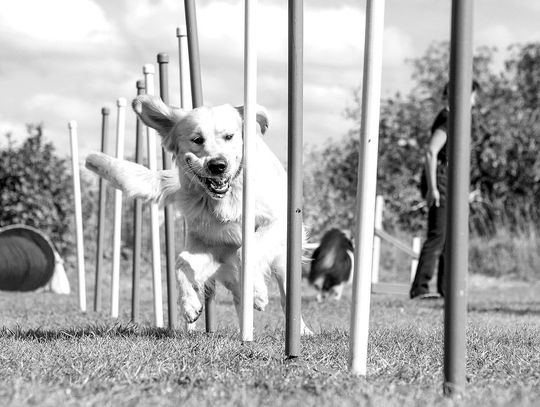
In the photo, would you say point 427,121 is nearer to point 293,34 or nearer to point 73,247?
point 73,247

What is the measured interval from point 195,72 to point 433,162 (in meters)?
3.54

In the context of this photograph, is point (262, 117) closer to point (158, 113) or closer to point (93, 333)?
point (158, 113)

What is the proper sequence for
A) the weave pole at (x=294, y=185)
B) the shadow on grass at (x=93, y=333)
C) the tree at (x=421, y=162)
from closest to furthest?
the weave pole at (x=294, y=185)
the shadow on grass at (x=93, y=333)
the tree at (x=421, y=162)

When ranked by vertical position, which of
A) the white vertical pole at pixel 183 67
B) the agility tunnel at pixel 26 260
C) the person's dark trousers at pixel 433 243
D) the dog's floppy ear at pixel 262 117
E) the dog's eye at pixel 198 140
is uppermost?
the white vertical pole at pixel 183 67

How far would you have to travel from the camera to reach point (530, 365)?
11.2ft

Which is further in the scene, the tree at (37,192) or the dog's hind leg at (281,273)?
the tree at (37,192)

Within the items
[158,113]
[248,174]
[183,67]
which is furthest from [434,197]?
[248,174]

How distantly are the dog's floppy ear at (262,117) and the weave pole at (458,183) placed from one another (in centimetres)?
250

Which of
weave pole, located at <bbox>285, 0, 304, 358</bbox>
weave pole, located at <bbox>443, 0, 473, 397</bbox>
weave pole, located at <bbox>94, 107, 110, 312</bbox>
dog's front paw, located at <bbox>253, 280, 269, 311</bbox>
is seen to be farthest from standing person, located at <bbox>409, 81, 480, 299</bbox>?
weave pole, located at <bbox>443, 0, 473, 397</bbox>

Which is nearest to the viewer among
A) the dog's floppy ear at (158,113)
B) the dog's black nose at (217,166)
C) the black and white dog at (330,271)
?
the dog's black nose at (217,166)

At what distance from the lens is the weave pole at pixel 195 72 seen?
512 centimetres

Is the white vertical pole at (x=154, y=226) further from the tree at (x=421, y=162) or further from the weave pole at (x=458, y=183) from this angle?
the tree at (x=421, y=162)

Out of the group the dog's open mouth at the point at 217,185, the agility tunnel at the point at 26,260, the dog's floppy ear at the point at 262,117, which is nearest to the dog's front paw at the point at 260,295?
the dog's open mouth at the point at 217,185

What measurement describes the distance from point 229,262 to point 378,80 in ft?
7.19
